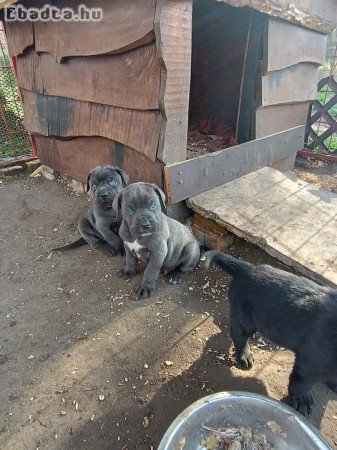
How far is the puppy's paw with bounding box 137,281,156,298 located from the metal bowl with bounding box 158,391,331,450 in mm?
1603

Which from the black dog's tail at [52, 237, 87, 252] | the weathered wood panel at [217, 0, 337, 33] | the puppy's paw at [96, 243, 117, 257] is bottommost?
the black dog's tail at [52, 237, 87, 252]

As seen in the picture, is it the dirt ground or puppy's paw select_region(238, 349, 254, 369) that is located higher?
puppy's paw select_region(238, 349, 254, 369)

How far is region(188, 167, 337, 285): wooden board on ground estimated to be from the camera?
11.0 feet

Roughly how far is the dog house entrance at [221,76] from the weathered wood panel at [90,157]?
0.85m

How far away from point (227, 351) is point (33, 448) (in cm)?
173

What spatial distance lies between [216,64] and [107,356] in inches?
232

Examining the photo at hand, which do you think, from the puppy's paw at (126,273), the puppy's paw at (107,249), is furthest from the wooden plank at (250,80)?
the puppy's paw at (126,273)

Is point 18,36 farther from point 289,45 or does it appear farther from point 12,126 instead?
point 289,45

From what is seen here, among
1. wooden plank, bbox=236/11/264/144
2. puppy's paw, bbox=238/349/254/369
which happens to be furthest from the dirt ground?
wooden plank, bbox=236/11/264/144

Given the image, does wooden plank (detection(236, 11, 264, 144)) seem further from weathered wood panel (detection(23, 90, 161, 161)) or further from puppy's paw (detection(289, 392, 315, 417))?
puppy's paw (detection(289, 392, 315, 417))

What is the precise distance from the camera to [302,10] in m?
5.09

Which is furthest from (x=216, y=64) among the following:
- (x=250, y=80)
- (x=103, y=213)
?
(x=103, y=213)

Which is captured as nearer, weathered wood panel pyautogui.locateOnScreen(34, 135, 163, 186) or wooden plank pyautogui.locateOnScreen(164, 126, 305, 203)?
wooden plank pyautogui.locateOnScreen(164, 126, 305, 203)

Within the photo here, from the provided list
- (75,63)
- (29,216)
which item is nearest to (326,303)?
(75,63)
